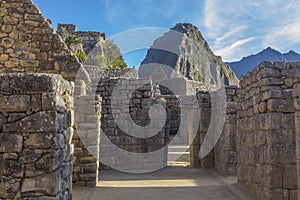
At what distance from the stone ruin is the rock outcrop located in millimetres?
34359

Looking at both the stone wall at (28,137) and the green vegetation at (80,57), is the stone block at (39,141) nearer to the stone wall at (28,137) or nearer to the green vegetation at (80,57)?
the stone wall at (28,137)

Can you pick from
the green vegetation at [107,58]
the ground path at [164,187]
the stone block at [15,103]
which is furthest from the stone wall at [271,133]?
the green vegetation at [107,58]

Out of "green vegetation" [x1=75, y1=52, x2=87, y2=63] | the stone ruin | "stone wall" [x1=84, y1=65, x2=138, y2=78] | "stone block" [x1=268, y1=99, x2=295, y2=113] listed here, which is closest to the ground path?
the stone ruin

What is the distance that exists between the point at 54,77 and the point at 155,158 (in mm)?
7309

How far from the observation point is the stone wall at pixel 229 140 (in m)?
8.92

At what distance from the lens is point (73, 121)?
430 centimetres

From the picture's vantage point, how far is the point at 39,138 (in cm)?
316

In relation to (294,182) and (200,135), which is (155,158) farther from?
(294,182)

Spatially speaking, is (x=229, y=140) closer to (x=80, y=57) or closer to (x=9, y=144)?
(x=9, y=144)

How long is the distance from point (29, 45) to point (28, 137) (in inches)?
153

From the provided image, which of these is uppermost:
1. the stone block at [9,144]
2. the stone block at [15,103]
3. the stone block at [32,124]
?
the stone block at [15,103]

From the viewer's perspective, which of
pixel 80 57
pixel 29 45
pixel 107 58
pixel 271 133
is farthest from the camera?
pixel 107 58

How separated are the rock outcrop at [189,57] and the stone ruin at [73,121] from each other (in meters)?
34.4

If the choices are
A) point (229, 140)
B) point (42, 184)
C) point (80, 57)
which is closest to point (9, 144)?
point (42, 184)
